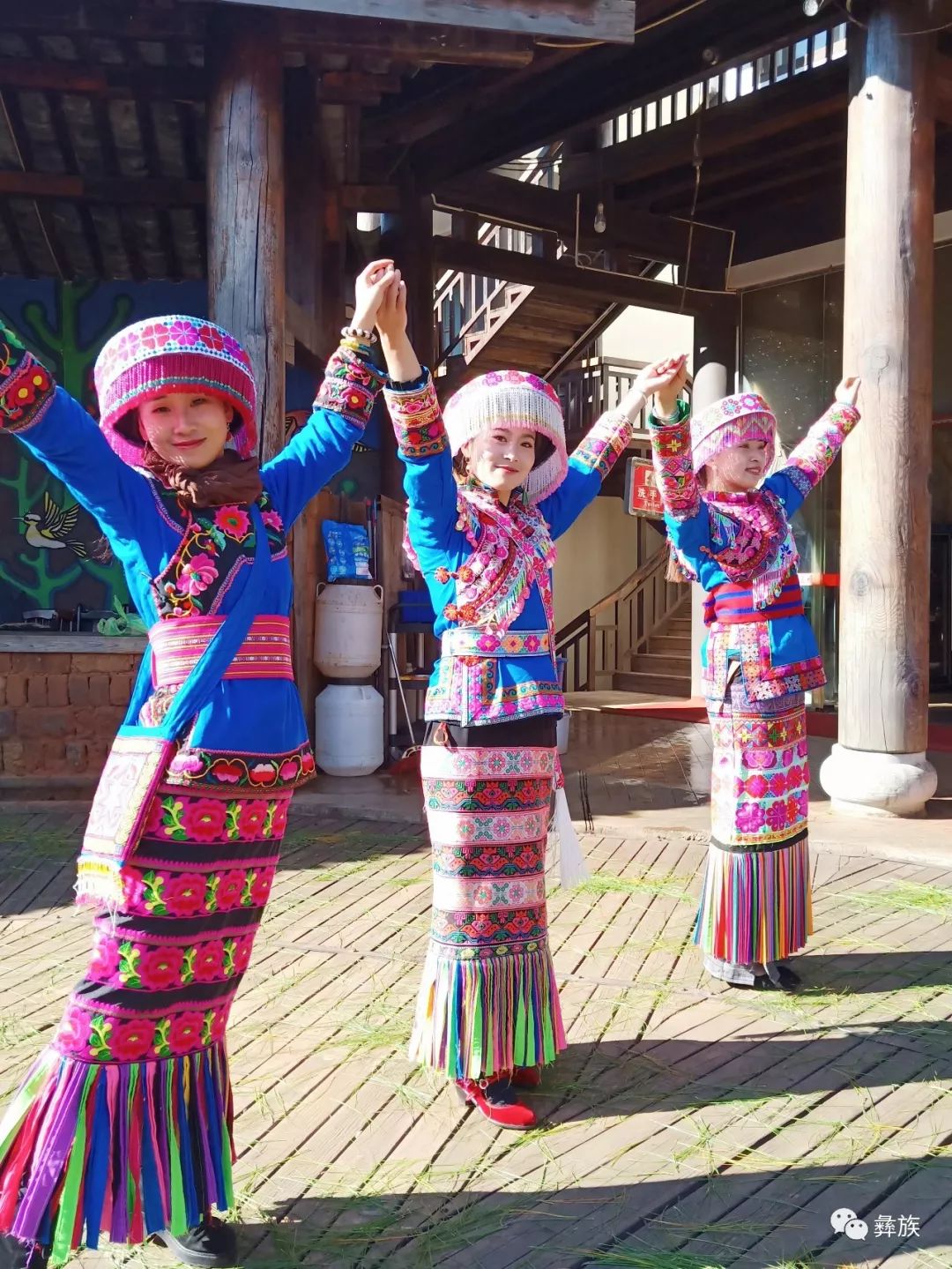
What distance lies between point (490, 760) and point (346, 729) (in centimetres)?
405

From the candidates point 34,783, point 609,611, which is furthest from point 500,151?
point 609,611

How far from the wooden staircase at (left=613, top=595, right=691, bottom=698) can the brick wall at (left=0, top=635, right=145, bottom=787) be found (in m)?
7.06

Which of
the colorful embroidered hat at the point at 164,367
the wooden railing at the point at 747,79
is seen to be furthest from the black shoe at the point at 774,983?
the wooden railing at the point at 747,79

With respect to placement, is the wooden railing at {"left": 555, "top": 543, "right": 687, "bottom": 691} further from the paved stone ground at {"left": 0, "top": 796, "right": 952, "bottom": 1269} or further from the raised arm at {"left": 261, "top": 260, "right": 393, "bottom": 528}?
the raised arm at {"left": 261, "top": 260, "right": 393, "bottom": 528}

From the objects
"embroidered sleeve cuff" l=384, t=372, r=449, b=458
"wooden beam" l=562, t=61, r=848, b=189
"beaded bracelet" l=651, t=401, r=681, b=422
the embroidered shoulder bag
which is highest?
"wooden beam" l=562, t=61, r=848, b=189

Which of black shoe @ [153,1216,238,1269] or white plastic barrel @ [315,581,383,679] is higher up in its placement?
white plastic barrel @ [315,581,383,679]

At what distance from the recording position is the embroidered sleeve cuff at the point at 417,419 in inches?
86.8

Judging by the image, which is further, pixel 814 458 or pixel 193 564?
pixel 814 458

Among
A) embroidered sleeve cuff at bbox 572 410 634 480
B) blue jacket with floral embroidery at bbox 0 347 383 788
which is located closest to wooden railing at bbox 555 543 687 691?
embroidered sleeve cuff at bbox 572 410 634 480

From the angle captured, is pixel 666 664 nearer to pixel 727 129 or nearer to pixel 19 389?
pixel 727 129

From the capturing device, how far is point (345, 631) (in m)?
6.41

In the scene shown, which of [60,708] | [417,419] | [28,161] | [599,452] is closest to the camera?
[417,419]

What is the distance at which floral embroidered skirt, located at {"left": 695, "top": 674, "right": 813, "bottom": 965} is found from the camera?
3201 millimetres

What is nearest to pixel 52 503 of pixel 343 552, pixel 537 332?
pixel 343 552
